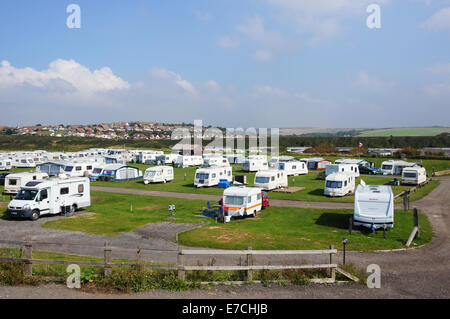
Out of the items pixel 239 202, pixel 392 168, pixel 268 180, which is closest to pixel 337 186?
pixel 268 180

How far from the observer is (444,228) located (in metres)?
22.3

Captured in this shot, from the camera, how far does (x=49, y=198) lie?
83.9ft

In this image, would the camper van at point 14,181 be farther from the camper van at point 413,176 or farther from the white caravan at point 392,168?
the white caravan at point 392,168

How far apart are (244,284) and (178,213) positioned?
18.4 meters

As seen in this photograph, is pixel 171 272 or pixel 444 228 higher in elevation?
pixel 171 272

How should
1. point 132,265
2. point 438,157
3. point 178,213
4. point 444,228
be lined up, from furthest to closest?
1. point 438,157
2. point 178,213
3. point 444,228
4. point 132,265

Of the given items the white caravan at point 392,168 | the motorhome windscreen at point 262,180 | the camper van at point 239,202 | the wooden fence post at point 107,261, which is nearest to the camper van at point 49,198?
the camper van at point 239,202

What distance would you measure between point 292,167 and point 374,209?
32345mm

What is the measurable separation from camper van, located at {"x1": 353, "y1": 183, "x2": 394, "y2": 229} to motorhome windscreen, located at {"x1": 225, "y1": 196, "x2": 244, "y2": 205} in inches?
295

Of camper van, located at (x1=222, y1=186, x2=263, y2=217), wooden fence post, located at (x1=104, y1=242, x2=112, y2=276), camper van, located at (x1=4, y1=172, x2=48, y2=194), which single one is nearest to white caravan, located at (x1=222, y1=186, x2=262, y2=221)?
camper van, located at (x1=222, y1=186, x2=263, y2=217)

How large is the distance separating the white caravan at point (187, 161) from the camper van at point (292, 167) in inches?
865

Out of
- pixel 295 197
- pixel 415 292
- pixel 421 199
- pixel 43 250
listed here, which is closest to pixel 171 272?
pixel 415 292

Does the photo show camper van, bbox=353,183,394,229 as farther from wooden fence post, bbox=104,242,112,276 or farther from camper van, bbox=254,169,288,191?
camper van, bbox=254,169,288,191

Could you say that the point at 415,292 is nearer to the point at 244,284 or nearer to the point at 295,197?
the point at 244,284
